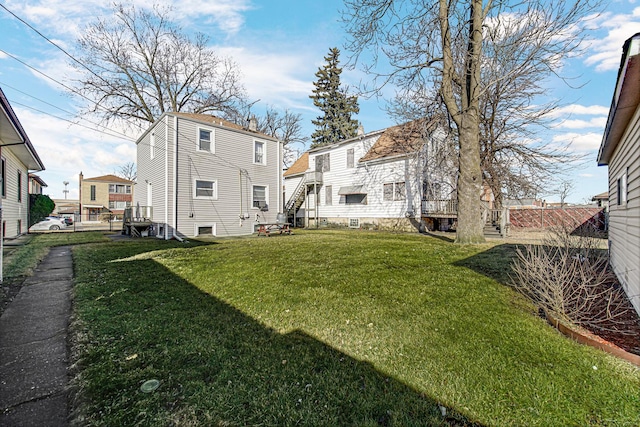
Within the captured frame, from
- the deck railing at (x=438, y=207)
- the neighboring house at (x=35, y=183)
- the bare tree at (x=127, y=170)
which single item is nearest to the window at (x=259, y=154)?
the deck railing at (x=438, y=207)

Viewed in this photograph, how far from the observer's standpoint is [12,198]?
12617mm

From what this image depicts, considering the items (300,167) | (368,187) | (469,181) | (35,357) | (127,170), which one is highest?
(127,170)

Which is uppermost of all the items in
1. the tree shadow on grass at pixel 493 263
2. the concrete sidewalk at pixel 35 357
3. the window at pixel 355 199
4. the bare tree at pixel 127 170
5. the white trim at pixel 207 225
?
the bare tree at pixel 127 170

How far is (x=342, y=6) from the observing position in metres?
9.82

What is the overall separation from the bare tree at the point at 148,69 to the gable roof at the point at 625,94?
912 inches

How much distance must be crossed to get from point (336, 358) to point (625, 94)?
4.71 m

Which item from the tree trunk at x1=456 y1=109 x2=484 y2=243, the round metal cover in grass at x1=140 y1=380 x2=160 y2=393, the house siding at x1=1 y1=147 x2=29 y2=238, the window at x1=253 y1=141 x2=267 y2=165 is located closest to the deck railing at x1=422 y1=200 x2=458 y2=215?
the tree trunk at x1=456 y1=109 x2=484 y2=243

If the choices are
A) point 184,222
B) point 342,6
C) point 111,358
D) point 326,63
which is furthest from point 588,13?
point 326,63

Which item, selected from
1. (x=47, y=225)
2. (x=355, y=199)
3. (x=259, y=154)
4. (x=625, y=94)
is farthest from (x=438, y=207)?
(x=47, y=225)

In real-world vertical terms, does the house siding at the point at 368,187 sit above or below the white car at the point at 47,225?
above

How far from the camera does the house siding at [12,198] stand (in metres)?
11.4

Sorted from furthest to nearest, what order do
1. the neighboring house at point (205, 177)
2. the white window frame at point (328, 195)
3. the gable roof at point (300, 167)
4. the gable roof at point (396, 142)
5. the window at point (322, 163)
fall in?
the gable roof at point (300, 167) < the window at point (322, 163) < the white window frame at point (328, 195) < the gable roof at point (396, 142) < the neighboring house at point (205, 177)

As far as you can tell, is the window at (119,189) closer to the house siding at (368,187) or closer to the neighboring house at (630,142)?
the house siding at (368,187)

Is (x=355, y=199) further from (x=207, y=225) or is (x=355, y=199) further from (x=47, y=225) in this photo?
(x=47, y=225)
